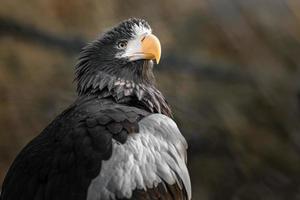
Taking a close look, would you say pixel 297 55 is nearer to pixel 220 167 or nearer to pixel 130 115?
pixel 220 167

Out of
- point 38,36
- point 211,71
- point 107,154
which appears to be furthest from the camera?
point 211,71

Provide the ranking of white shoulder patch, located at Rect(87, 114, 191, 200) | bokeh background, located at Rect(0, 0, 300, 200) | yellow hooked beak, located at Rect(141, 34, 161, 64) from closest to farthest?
1. white shoulder patch, located at Rect(87, 114, 191, 200)
2. yellow hooked beak, located at Rect(141, 34, 161, 64)
3. bokeh background, located at Rect(0, 0, 300, 200)

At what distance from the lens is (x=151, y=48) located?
3.11 meters

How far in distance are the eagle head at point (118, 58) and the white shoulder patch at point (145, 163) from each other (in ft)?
1.16

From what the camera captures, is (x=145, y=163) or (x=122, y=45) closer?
(x=145, y=163)

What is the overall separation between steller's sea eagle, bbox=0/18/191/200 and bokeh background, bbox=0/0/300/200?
1983mm

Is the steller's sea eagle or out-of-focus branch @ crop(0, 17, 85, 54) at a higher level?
out-of-focus branch @ crop(0, 17, 85, 54)

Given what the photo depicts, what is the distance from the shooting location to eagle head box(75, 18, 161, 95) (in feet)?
10.3

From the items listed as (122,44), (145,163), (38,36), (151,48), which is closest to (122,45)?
(122,44)

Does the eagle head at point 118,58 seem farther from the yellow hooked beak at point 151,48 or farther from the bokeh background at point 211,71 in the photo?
the bokeh background at point 211,71

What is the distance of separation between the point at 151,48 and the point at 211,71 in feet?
7.15

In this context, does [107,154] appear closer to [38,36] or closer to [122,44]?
[122,44]

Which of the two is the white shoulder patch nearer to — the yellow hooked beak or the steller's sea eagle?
the steller's sea eagle

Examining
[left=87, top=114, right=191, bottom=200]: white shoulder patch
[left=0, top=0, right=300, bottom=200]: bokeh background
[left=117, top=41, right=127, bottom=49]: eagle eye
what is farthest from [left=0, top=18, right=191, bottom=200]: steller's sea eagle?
[left=0, top=0, right=300, bottom=200]: bokeh background
